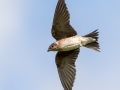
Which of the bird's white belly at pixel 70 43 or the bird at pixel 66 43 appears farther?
the bird at pixel 66 43

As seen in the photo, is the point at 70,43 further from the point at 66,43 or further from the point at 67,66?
the point at 67,66

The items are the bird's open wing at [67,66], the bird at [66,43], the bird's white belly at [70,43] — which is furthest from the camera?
the bird's open wing at [67,66]

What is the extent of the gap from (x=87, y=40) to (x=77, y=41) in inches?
9.6

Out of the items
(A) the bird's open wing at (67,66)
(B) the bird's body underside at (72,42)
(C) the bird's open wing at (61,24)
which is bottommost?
(A) the bird's open wing at (67,66)

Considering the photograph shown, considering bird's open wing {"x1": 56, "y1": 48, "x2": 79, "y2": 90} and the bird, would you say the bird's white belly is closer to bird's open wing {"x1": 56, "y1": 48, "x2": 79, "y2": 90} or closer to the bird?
the bird

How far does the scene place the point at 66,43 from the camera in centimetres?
1089

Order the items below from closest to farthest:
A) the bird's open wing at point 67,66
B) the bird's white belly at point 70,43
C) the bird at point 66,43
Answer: the bird's white belly at point 70,43 < the bird at point 66,43 < the bird's open wing at point 67,66

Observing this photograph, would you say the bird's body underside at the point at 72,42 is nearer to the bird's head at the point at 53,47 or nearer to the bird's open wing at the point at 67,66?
the bird's head at the point at 53,47

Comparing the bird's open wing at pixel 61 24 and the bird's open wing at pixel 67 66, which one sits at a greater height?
the bird's open wing at pixel 61 24

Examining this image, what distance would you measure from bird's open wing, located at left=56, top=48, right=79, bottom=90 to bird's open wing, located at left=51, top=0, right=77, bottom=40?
0.46m

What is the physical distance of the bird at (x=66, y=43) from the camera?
35.9ft

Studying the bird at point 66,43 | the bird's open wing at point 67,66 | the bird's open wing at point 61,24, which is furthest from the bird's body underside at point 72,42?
the bird's open wing at point 67,66

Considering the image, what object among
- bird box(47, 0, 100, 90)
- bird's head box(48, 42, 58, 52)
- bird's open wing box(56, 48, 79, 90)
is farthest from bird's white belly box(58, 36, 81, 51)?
bird's open wing box(56, 48, 79, 90)

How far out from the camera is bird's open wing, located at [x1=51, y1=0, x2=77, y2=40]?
1105cm
